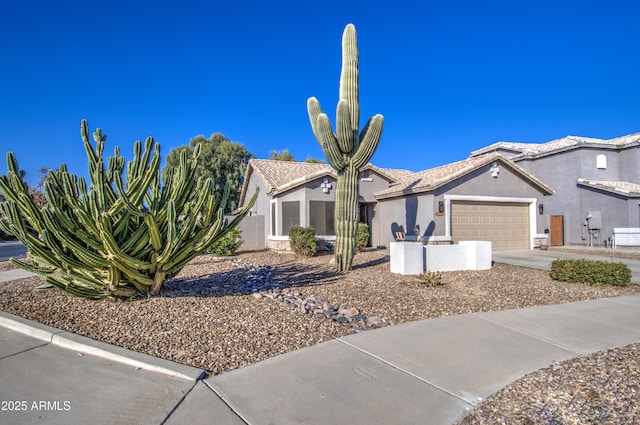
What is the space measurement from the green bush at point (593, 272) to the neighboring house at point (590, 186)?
40.8ft

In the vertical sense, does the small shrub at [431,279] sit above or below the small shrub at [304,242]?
below

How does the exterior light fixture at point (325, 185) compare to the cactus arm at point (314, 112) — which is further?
the exterior light fixture at point (325, 185)

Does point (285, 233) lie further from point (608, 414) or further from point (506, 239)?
point (608, 414)

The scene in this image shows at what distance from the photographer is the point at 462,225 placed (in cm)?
1595

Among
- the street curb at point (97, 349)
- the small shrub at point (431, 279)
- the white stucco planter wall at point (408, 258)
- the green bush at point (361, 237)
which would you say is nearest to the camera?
the street curb at point (97, 349)

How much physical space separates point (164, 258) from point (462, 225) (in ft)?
42.2

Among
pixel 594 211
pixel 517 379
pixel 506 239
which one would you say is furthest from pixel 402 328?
pixel 594 211

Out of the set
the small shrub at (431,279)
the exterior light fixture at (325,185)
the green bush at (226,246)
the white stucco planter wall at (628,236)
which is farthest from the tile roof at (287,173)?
the white stucco planter wall at (628,236)

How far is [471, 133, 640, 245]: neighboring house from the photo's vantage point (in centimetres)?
1942

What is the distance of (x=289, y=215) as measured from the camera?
1719cm

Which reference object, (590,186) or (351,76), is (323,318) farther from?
(590,186)

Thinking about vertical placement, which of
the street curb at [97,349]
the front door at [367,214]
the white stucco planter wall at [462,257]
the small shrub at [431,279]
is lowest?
the street curb at [97,349]

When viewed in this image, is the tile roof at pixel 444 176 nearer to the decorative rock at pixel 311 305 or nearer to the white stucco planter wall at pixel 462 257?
the white stucco planter wall at pixel 462 257

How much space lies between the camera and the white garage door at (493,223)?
52.3 feet
